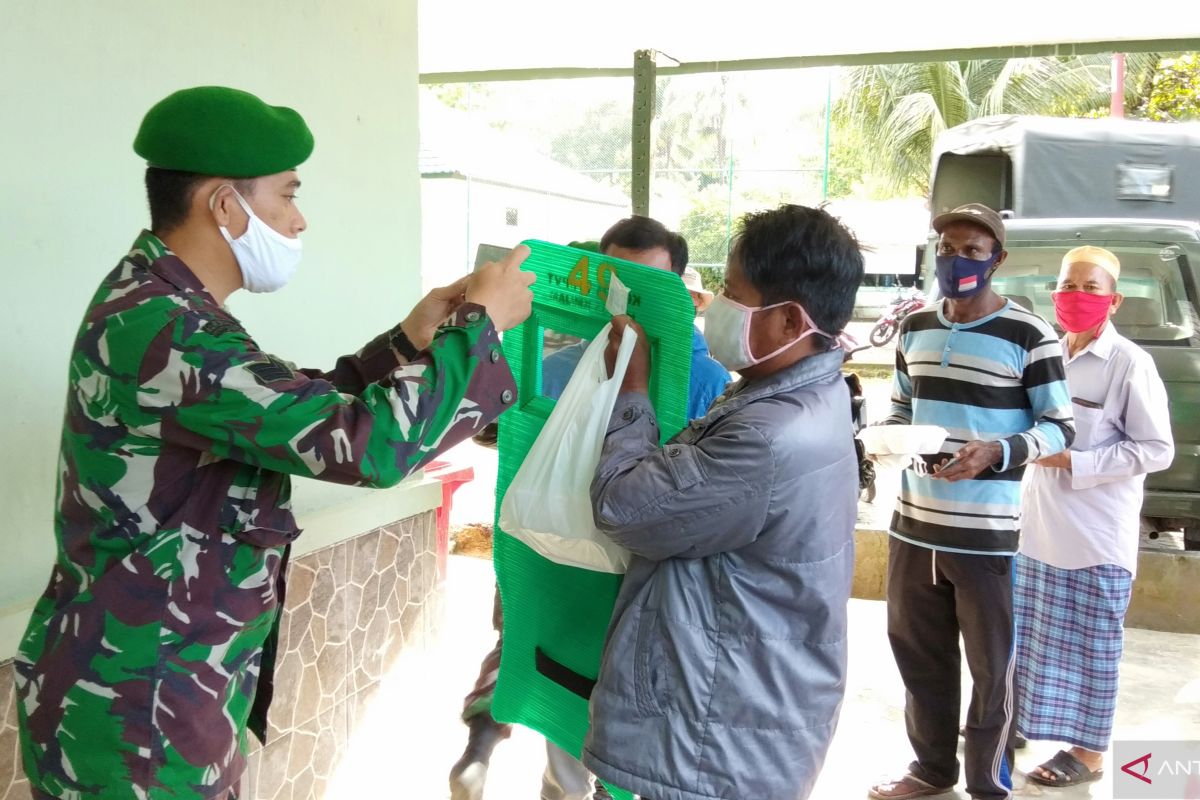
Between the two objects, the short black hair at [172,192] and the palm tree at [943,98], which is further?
the palm tree at [943,98]

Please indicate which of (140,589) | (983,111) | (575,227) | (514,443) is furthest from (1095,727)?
(983,111)

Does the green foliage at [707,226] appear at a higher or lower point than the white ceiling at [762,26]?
lower

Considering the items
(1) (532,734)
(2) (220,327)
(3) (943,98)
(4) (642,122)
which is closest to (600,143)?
(3) (943,98)

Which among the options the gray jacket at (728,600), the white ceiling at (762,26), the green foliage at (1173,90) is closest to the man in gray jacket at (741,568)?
the gray jacket at (728,600)

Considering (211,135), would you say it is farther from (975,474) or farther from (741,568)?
(975,474)

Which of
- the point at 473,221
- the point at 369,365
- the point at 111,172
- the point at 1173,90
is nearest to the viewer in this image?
the point at 369,365

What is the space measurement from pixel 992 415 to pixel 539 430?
168 cm

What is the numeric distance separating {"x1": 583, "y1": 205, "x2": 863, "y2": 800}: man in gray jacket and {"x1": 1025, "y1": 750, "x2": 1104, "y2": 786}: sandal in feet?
7.42

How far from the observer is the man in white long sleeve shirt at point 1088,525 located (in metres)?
3.34

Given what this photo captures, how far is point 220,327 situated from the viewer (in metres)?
1.35

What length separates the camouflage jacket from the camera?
1.30 m

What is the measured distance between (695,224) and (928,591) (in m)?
11.0

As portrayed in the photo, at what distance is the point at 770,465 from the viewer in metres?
1.52

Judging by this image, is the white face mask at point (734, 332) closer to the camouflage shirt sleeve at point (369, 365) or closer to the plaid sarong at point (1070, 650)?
the camouflage shirt sleeve at point (369, 365)
